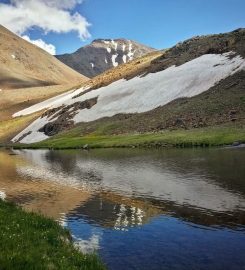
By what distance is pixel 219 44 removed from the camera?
4889 inches

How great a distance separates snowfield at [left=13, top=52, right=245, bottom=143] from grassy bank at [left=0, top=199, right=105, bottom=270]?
85107 millimetres

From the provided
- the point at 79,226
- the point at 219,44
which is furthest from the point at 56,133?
the point at 79,226

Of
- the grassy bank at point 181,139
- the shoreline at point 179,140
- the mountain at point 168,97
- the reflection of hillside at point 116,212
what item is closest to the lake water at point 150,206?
the reflection of hillside at point 116,212

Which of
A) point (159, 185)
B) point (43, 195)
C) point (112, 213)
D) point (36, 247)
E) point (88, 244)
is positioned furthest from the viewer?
point (159, 185)

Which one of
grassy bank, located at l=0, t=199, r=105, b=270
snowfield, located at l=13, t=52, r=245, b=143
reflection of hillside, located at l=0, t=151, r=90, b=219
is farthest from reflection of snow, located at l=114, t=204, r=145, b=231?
snowfield, located at l=13, t=52, r=245, b=143

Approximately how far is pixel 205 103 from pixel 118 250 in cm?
7518

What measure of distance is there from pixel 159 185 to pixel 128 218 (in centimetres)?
1077

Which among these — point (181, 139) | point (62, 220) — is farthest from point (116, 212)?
Answer: point (181, 139)

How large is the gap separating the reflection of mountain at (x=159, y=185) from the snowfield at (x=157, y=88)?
49.1m

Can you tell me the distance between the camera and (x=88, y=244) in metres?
20.2

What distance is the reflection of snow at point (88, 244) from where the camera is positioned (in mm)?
19166

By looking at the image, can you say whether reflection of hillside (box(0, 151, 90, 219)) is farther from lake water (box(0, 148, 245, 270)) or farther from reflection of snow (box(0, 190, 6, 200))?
reflection of snow (box(0, 190, 6, 200))

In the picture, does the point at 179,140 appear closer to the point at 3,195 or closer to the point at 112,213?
the point at 3,195

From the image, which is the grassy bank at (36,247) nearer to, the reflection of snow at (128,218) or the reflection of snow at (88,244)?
the reflection of snow at (88,244)
